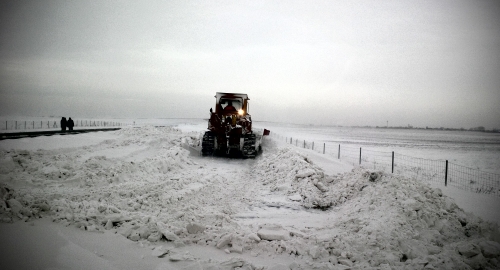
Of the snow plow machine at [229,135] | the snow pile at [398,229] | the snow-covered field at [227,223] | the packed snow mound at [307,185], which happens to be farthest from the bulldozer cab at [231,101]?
the snow pile at [398,229]

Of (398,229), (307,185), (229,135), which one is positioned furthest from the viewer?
(229,135)

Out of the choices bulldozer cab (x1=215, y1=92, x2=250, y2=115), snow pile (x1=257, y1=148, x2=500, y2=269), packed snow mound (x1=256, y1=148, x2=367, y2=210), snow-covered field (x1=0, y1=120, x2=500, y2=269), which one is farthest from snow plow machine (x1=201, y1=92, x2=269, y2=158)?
snow pile (x1=257, y1=148, x2=500, y2=269)

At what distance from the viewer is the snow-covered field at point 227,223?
4035 millimetres

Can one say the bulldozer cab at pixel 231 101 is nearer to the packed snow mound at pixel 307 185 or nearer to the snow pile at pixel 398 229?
the packed snow mound at pixel 307 185

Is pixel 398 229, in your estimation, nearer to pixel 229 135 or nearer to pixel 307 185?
pixel 307 185

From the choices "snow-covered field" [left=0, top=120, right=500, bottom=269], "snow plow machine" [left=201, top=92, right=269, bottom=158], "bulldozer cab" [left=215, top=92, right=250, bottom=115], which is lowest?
"snow-covered field" [left=0, top=120, right=500, bottom=269]

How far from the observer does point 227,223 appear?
5.71m

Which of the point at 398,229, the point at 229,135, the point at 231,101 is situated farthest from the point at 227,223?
the point at 231,101

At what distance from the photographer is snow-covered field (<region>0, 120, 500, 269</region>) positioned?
159 inches

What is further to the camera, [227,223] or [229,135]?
[229,135]

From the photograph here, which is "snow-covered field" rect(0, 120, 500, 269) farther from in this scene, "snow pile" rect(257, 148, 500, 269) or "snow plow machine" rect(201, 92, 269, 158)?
"snow plow machine" rect(201, 92, 269, 158)

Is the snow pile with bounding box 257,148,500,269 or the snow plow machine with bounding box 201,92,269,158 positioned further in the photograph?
the snow plow machine with bounding box 201,92,269,158

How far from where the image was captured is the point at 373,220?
18.6 ft

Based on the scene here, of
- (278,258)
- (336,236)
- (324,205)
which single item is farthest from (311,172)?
(278,258)
